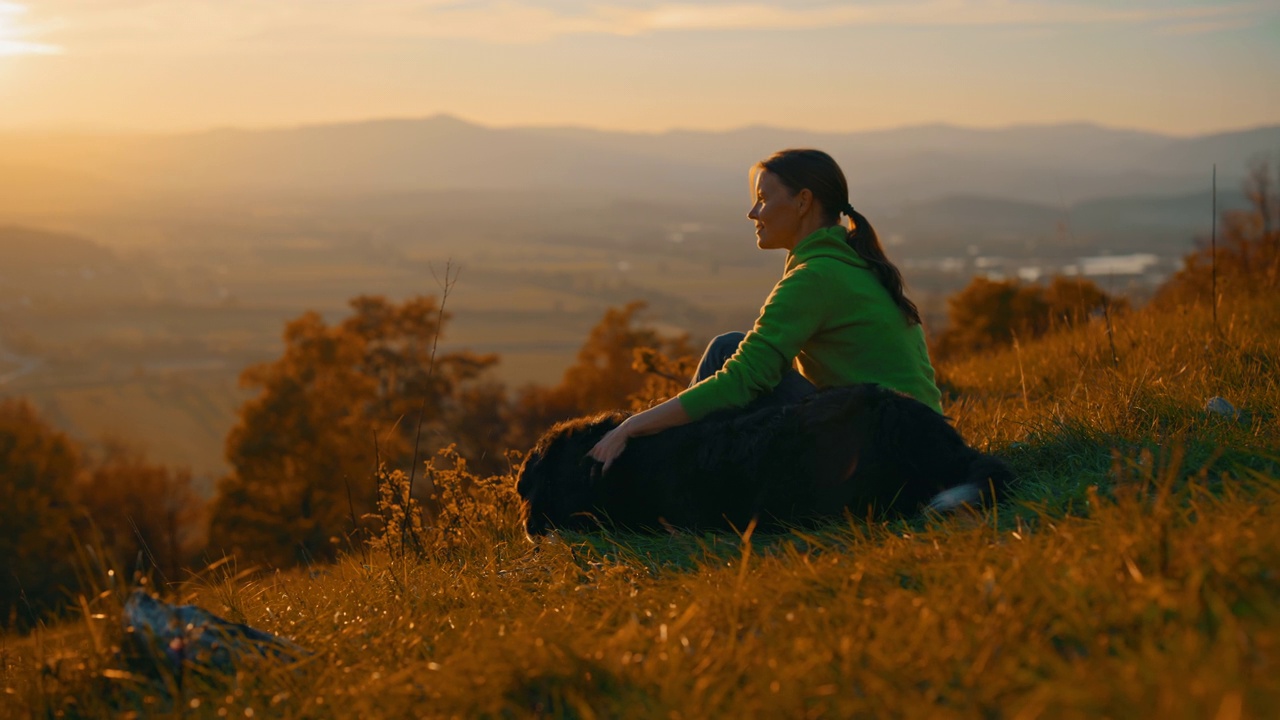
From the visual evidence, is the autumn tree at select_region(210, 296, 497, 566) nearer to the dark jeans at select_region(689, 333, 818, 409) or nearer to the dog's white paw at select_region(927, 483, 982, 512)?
the dark jeans at select_region(689, 333, 818, 409)

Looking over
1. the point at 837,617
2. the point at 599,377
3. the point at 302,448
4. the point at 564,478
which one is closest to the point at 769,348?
the point at 564,478

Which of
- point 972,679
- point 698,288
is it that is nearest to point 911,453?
point 972,679

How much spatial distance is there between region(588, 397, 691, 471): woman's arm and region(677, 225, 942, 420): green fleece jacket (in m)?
0.07

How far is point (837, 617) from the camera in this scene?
8.41 feet

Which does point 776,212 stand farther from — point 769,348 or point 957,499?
point 957,499

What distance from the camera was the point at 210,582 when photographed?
4.28 meters

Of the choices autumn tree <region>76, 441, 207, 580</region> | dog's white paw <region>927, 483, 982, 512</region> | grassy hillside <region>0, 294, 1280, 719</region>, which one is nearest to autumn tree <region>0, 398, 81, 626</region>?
autumn tree <region>76, 441, 207, 580</region>

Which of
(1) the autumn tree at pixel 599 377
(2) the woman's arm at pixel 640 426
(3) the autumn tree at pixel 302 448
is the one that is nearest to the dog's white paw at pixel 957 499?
(2) the woman's arm at pixel 640 426

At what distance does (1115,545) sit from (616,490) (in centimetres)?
210

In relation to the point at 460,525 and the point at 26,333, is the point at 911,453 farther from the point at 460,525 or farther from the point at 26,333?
the point at 26,333

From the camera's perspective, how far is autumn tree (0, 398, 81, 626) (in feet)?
75.2

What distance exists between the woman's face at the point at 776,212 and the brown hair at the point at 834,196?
0.13ft

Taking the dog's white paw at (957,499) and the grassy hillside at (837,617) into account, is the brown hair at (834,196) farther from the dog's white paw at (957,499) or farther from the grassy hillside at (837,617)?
the grassy hillside at (837,617)

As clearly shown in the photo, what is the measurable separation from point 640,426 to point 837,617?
150cm
